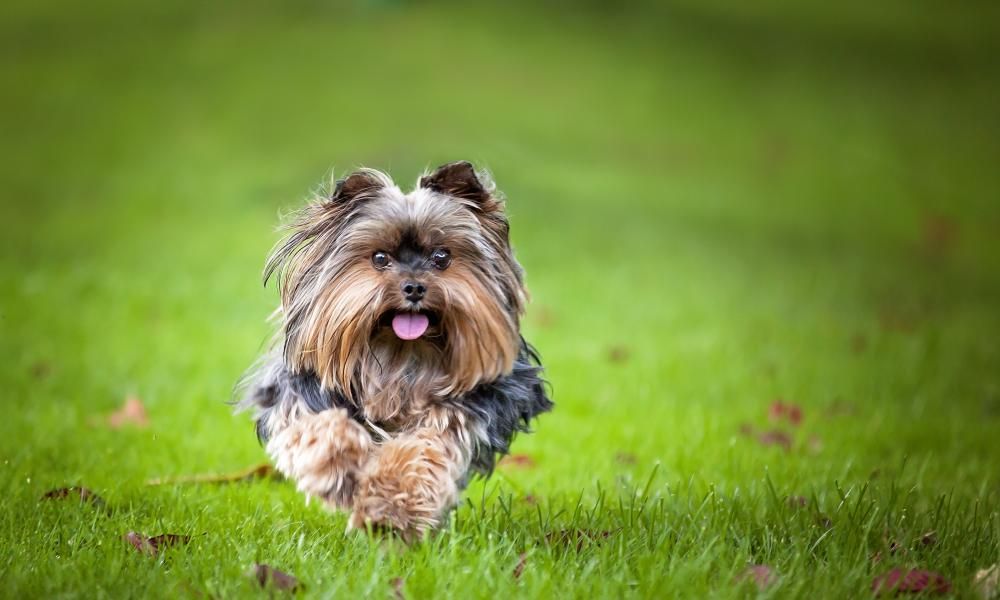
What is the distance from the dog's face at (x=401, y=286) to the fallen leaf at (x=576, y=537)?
2.37 feet

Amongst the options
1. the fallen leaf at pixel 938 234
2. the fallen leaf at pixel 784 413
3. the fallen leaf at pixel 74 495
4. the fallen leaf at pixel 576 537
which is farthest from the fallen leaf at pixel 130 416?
the fallen leaf at pixel 938 234

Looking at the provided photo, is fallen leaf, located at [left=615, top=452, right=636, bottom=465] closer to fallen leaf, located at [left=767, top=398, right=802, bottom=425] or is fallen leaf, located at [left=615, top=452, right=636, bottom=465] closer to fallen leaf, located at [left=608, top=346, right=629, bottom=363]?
fallen leaf, located at [left=767, top=398, right=802, bottom=425]

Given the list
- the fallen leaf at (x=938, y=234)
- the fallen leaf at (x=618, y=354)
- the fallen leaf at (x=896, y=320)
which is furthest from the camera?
the fallen leaf at (x=938, y=234)

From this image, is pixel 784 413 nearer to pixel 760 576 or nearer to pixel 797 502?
pixel 797 502

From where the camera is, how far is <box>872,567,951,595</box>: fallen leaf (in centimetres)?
406

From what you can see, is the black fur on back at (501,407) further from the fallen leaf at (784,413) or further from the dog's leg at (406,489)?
the fallen leaf at (784,413)

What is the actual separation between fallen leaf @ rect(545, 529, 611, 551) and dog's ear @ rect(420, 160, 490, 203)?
1465 millimetres

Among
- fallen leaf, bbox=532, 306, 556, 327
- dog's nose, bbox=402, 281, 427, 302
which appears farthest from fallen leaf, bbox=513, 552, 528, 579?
fallen leaf, bbox=532, 306, 556, 327

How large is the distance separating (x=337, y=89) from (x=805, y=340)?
47.8ft

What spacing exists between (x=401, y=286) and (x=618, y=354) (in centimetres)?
651

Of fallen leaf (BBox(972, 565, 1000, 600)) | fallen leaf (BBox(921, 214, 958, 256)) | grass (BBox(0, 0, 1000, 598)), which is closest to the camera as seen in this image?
fallen leaf (BBox(972, 565, 1000, 600))

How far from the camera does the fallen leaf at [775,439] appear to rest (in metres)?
7.82

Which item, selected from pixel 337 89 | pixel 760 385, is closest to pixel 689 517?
pixel 760 385

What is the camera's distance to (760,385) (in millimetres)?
9703
